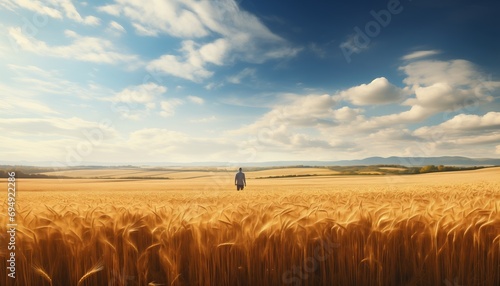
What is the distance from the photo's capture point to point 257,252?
9.73ft

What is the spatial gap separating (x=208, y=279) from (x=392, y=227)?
1.92 metres

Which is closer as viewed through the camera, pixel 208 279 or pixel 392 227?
pixel 208 279

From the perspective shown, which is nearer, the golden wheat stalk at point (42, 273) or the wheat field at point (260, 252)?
the golden wheat stalk at point (42, 273)

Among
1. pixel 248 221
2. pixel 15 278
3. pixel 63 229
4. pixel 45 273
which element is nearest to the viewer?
pixel 45 273

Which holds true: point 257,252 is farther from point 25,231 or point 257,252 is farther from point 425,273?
point 25,231

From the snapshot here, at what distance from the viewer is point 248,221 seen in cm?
347

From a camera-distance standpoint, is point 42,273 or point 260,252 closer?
point 42,273

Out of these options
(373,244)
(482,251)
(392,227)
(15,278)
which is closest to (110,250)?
(15,278)

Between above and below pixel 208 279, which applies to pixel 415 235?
above

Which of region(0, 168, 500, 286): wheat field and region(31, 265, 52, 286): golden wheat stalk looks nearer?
region(31, 265, 52, 286): golden wheat stalk

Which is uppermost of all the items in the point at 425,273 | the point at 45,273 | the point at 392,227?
the point at 392,227

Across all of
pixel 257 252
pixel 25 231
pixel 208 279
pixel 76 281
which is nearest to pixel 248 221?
pixel 257 252

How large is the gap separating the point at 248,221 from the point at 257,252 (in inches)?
21.4

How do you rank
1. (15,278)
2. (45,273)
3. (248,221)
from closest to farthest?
(45,273), (15,278), (248,221)
